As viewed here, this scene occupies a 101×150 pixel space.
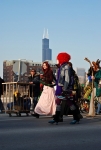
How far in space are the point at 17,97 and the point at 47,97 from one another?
306 cm

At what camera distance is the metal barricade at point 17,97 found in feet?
57.2

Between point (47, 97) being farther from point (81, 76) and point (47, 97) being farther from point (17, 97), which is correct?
point (81, 76)

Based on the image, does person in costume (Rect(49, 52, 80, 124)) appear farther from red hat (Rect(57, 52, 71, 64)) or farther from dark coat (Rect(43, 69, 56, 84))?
dark coat (Rect(43, 69, 56, 84))

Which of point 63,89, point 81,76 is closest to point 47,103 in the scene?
point 63,89

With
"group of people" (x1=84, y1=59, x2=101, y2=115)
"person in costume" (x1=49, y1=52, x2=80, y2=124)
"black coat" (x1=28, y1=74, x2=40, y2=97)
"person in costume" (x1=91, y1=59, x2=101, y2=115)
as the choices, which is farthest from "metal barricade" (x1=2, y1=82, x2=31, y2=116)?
"person in costume" (x1=49, y1=52, x2=80, y2=124)

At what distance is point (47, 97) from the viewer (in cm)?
1521

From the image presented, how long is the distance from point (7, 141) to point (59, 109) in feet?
13.9

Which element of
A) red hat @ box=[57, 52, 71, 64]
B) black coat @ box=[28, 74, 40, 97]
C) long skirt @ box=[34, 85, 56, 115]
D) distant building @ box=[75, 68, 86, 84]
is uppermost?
distant building @ box=[75, 68, 86, 84]

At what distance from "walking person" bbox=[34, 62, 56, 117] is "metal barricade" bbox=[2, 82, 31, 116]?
2032 mm

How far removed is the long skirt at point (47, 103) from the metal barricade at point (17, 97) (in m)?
2.10

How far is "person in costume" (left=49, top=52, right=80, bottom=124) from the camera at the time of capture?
11.8 meters

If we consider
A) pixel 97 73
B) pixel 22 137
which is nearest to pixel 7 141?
pixel 22 137

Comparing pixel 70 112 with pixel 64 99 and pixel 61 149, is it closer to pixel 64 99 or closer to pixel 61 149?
pixel 64 99

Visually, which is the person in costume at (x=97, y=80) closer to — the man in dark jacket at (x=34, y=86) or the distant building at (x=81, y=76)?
the man in dark jacket at (x=34, y=86)
